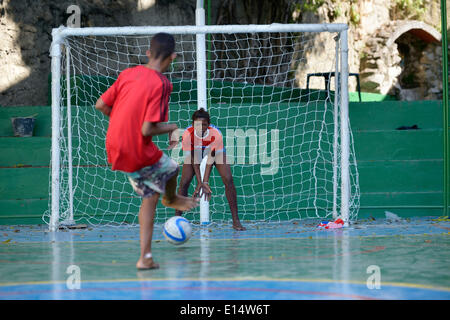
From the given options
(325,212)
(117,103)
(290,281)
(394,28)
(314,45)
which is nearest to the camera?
(290,281)

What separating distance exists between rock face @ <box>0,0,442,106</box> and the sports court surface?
551cm

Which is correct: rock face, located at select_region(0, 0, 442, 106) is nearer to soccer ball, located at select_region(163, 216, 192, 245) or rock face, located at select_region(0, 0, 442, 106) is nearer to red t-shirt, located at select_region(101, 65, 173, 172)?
soccer ball, located at select_region(163, 216, 192, 245)

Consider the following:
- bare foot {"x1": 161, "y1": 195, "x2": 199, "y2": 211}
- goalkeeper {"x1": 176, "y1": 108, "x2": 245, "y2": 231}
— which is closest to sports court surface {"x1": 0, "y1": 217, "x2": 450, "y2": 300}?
bare foot {"x1": 161, "y1": 195, "x2": 199, "y2": 211}

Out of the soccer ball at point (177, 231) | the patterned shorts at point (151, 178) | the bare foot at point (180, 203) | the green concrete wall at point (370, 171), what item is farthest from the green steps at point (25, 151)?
the patterned shorts at point (151, 178)

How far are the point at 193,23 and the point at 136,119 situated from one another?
11148mm

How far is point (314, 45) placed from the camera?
1598 cm

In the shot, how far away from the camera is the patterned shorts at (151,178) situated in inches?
190

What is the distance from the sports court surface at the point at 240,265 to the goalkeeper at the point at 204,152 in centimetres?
58

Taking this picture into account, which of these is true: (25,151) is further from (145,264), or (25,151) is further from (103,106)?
(145,264)

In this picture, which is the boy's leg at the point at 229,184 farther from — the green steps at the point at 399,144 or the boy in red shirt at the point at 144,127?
the boy in red shirt at the point at 144,127
